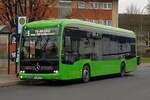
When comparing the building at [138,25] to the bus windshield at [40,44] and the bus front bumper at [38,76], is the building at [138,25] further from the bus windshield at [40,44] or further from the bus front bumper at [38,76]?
the bus front bumper at [38,76]

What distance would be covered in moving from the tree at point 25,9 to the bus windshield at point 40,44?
20.8 feet

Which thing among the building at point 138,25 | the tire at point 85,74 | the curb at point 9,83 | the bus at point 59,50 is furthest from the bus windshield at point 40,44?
the building at point 138,25

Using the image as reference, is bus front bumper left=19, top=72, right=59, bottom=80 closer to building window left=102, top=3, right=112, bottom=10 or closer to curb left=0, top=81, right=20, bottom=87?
curb left=0, top=81, right=20, bottom=87

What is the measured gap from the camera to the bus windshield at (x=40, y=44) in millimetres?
23250

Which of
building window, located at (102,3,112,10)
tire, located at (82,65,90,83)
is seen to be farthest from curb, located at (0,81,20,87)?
building window, located at (102,3,112,10)

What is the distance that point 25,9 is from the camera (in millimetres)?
30969

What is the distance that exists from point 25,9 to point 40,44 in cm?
780

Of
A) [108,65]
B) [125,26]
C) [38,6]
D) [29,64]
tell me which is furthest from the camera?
[125,26]

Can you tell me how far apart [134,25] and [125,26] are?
2.14 metres

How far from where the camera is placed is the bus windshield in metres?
23.2

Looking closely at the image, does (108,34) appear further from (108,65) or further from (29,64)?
(29,64)

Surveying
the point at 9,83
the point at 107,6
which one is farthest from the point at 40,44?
the point at 107,6

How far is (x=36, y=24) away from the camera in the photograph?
24.1 metres

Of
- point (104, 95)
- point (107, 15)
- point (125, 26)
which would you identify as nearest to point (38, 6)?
point (104, 95)
